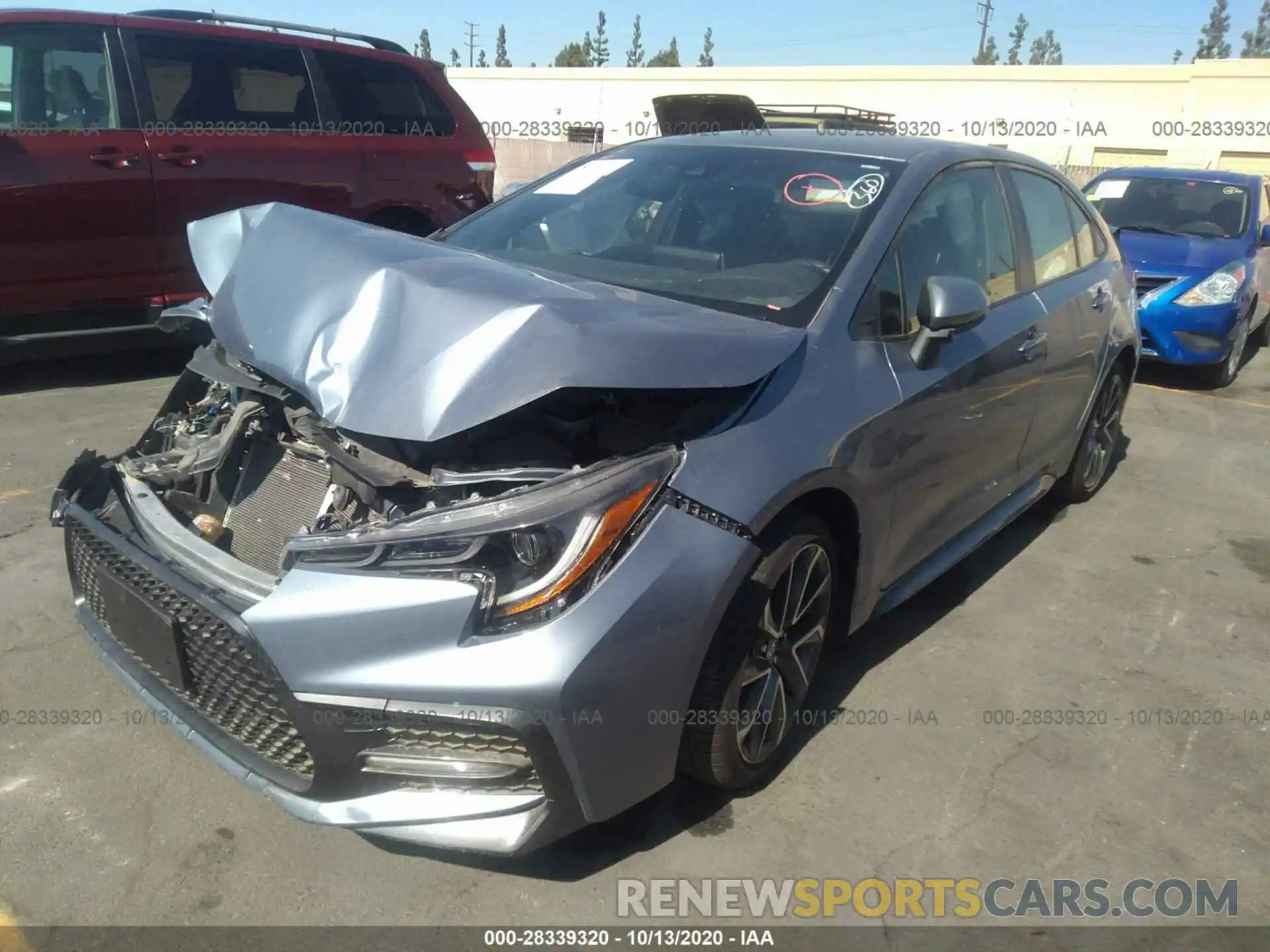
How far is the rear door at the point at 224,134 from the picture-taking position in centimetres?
609

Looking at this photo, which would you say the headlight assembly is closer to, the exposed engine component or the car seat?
the exposed engine component

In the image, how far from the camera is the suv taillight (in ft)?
24.7

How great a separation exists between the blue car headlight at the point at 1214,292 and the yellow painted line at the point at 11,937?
814 cm

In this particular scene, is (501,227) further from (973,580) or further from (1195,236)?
(1195,236)

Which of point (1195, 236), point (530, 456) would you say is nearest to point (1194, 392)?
point (1195, 236)

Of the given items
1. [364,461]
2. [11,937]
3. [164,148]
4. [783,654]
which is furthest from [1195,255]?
[11,937]

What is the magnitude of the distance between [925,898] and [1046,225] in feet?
9.69

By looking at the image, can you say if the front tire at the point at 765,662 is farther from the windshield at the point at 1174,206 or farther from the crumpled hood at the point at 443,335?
the windshield at the point at 1174,206

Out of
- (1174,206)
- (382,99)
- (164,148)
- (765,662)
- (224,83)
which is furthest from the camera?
(1174,206)

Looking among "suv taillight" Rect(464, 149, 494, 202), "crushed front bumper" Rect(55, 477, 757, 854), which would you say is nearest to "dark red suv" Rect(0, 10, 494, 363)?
"suv taillight" Rect(464, 149, 494, 202)

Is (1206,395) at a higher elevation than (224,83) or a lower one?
lower

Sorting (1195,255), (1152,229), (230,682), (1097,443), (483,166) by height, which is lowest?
(1097,443)

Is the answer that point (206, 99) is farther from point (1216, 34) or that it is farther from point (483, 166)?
point (1216, 34)

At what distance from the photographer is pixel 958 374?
3.30 m
